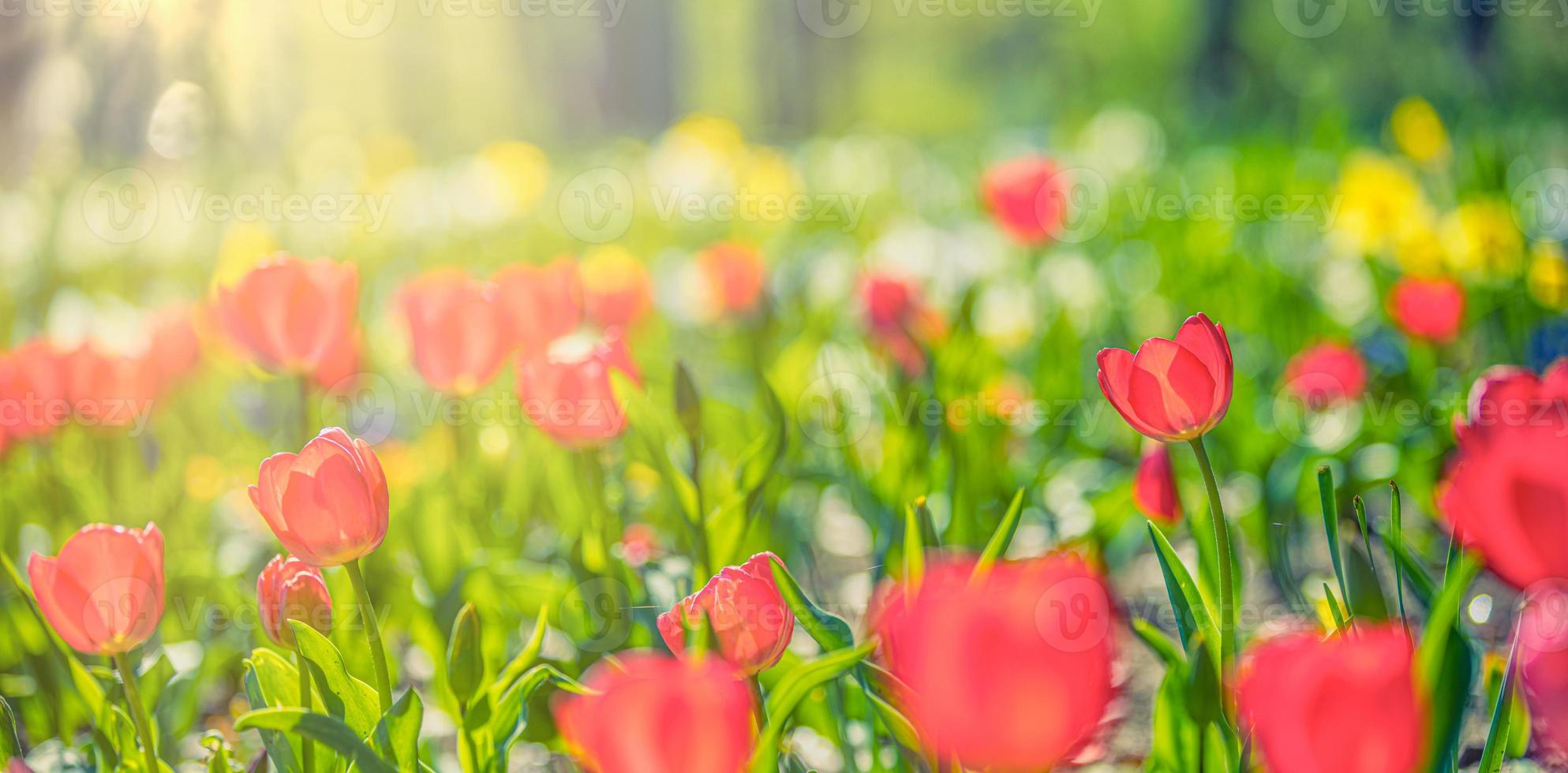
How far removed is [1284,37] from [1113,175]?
6.02m

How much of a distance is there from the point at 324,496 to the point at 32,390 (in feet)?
3.21

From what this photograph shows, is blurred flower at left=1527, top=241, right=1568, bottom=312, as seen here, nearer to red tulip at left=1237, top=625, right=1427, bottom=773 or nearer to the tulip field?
the tulip field

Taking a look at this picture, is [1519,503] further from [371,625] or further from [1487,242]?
[1487,242]

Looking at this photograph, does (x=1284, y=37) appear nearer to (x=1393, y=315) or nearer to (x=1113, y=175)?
(x=1113, y=175)

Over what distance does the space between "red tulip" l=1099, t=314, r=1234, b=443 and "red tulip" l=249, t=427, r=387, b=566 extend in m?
0.51

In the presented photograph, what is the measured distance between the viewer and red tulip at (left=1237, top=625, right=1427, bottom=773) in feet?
1.65

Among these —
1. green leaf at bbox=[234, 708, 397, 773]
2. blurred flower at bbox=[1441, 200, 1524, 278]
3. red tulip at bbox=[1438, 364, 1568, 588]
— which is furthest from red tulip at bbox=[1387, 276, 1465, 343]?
green leaf at bbox=[234, 708, 397, 773]

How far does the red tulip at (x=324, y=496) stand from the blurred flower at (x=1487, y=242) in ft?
6.52

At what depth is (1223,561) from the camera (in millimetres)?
735

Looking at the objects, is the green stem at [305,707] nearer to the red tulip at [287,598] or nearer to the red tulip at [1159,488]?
the red tulip at [287,598]

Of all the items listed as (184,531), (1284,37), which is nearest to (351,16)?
(184,531)

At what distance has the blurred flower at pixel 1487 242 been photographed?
6.80 feet

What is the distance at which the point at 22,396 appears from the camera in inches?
58.1

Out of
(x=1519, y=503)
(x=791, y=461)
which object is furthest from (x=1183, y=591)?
(x=791, y=461)
